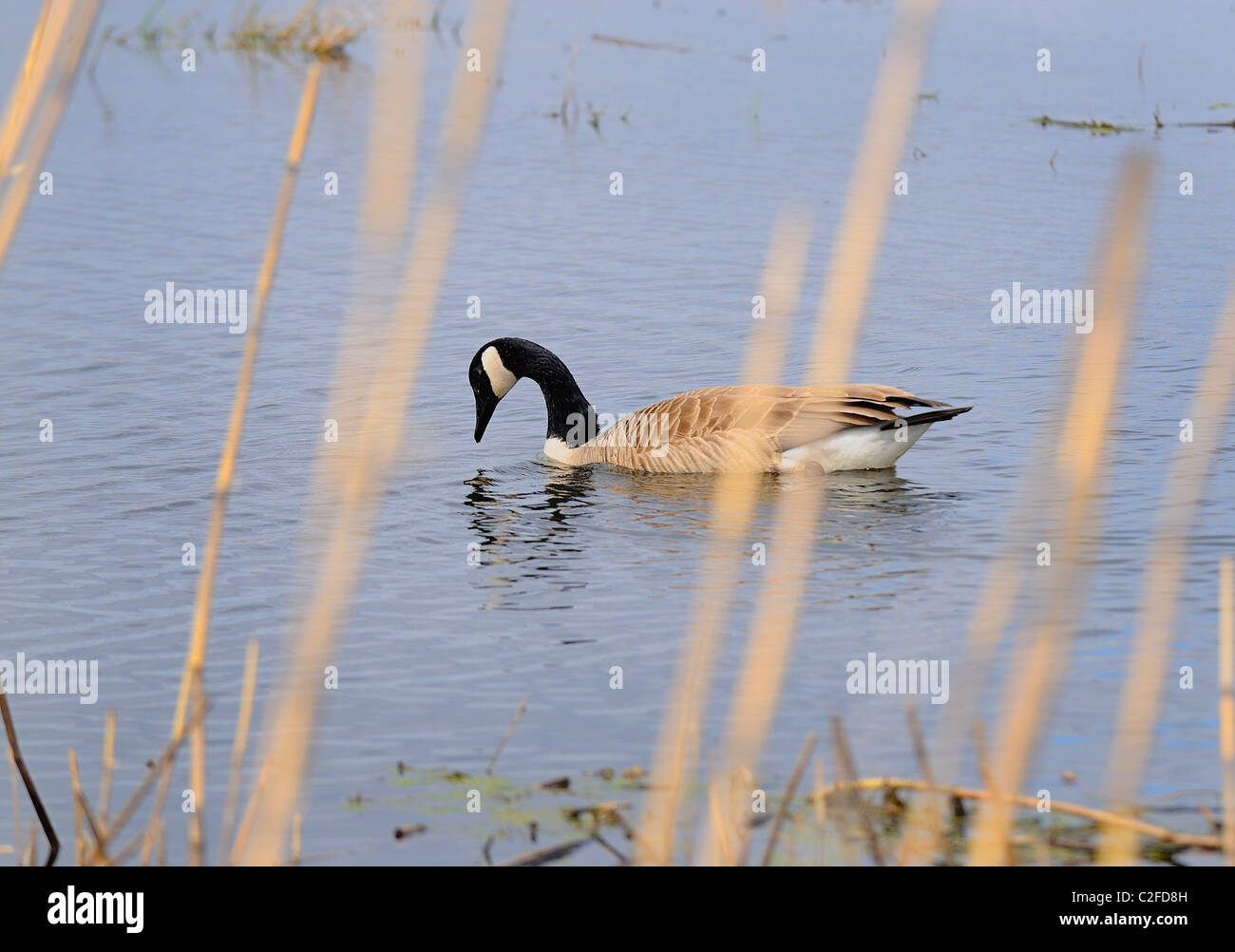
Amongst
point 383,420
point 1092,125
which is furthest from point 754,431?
point 1092,125

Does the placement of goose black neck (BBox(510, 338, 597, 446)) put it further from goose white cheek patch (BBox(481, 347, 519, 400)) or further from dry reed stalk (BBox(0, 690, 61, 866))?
dry reed stalk (BBox(0, 690, 61, 866))

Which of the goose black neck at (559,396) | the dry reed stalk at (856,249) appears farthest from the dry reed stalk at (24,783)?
the goose black neck at (559,396)

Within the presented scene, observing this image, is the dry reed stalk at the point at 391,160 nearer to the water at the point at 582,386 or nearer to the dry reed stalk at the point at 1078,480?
the water at the point at 582,386

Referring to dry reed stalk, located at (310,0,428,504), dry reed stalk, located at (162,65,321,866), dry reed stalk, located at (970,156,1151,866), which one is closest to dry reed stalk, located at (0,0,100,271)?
dry reed stalk, located at (162,65,321,866)

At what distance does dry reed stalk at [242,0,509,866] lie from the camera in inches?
103

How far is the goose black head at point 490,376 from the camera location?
13.3 m

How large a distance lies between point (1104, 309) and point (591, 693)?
531 centimetres

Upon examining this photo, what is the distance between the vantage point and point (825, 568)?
379 inches

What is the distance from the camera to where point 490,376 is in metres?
13.5

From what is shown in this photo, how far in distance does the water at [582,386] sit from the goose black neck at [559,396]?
1.25ft

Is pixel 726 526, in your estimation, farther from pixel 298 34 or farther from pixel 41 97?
pixel 298 34

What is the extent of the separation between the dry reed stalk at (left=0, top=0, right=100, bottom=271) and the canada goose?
8.02 metres

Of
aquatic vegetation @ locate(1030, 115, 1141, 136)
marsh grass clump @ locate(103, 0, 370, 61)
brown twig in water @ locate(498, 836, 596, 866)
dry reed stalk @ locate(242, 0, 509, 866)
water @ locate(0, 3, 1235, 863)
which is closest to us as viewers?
dry reed stalk @ locate(242, 0, 509, 866)

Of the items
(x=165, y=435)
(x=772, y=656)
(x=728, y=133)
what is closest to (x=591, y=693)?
(x=772, y=656)
